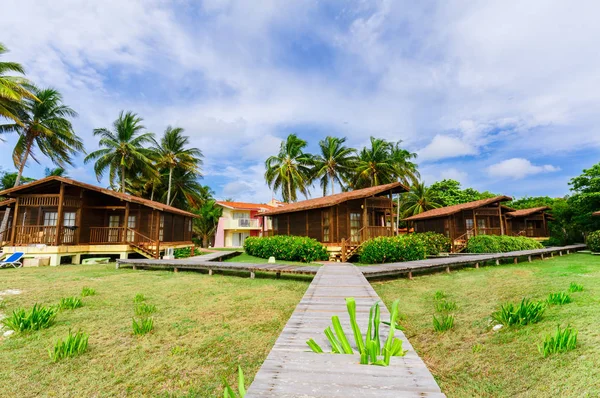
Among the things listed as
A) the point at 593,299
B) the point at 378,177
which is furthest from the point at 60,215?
the point at 378,177

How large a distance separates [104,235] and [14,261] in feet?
13.6

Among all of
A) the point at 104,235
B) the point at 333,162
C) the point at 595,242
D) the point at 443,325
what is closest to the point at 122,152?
the point at 104,235

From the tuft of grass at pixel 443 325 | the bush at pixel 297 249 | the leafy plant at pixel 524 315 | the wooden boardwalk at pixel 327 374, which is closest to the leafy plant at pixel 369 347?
the wooden boardwalk at pixel 327 374

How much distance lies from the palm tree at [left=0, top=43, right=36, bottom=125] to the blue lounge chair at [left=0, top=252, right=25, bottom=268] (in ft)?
26.1

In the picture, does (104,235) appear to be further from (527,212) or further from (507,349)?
(527,212)

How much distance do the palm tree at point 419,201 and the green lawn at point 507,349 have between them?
29093mm

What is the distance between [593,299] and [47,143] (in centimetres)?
3132

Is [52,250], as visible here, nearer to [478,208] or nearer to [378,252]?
[378,252]

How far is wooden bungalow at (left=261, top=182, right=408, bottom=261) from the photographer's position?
16.6 meters

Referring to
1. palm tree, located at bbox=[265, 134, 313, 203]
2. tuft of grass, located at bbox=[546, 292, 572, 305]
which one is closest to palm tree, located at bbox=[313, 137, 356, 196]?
palm tree, located at bbox=[265, 134, 313, 203]

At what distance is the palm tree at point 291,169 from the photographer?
31.6m

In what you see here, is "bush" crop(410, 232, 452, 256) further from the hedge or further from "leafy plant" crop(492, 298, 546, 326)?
"leafy plant" crop(492, 298, 546, 326)

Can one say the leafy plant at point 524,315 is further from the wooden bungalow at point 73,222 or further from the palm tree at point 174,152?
the palm tree at point 174,152

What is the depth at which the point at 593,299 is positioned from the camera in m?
5.53
